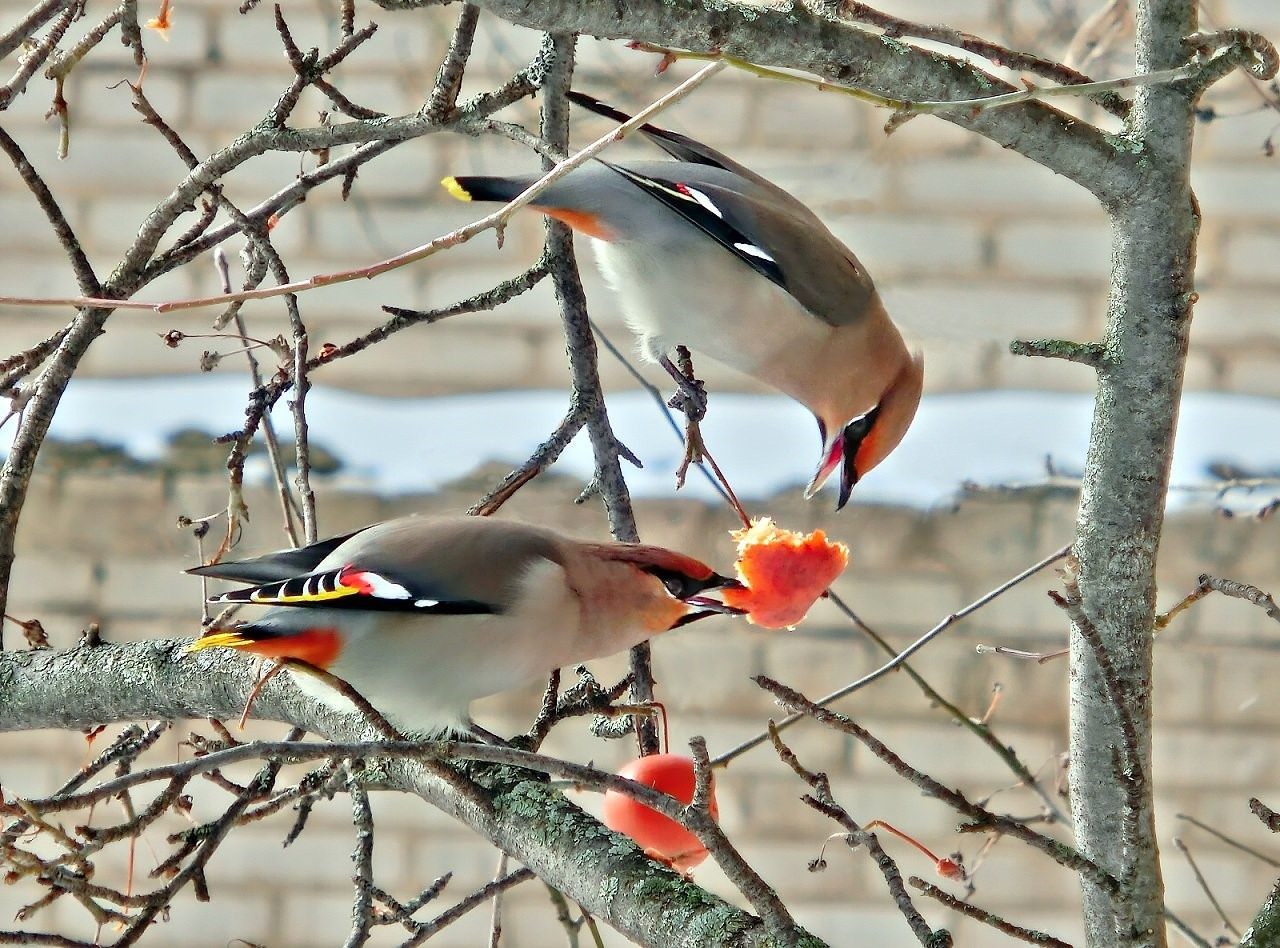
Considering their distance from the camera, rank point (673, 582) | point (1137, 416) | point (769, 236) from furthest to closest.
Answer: point (769, 236), point (673, 582), point (1137, 416)

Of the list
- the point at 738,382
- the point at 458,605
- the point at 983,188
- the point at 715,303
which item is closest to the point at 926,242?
the point at 983,188

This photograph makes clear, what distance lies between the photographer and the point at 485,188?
161 centimetres

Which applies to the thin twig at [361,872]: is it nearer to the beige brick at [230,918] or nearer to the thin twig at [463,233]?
the thin twig at [463,233]

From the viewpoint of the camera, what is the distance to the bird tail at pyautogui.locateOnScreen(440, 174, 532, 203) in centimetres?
161

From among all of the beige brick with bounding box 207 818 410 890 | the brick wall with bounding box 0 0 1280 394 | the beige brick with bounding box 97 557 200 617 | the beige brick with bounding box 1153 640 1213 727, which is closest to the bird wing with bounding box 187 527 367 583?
the brick wall with bounding box 0 0 1280 394

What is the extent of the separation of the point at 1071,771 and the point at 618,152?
3.97 feet

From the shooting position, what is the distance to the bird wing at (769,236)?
170cm

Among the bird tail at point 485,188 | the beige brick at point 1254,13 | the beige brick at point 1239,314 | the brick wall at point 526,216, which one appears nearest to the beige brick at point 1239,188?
the brick wall at point 526,216

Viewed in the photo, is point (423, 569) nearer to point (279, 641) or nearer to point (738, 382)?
point (279, 641)

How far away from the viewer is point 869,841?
0.87 metres

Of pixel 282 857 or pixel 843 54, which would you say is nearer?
pixel 843 54

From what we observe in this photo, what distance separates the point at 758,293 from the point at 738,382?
1.04 metres

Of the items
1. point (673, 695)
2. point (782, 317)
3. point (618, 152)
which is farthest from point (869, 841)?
point (673, 695)

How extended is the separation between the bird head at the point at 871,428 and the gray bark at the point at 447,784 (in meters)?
0.66
